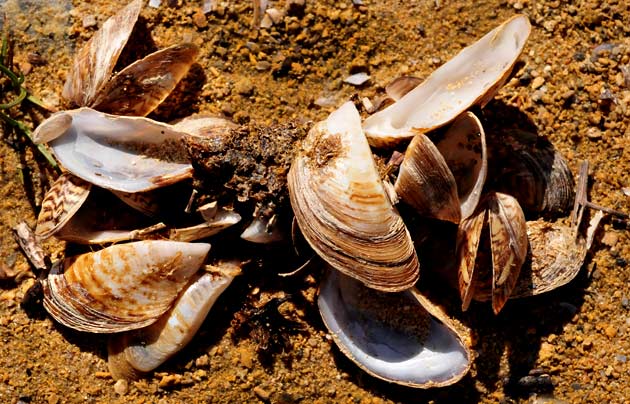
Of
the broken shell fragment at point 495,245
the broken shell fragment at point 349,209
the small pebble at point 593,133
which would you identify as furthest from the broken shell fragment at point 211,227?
the small pebble at point 593,133

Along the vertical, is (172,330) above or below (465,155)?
below

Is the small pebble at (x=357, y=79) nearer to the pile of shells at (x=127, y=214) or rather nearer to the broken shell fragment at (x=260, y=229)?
the pile of shells at (x=127, y=214)

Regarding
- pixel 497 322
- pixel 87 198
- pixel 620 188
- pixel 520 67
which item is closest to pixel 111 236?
pixel 87 198

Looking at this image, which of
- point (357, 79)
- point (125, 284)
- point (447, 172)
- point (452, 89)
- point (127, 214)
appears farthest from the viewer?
point (357, 79)

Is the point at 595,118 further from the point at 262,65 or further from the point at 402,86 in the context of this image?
the point at 262,65

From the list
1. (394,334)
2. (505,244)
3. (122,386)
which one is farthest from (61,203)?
(505,244)

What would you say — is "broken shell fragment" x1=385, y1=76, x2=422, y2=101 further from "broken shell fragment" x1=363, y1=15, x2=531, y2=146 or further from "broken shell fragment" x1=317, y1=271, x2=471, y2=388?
"broken shell fragment" x1=317, y1=271, x2=471, y2=388

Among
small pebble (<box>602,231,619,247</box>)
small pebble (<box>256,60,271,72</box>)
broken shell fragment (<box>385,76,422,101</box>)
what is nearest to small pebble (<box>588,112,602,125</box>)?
small pebble (<box>602,231,619,247</box>)
